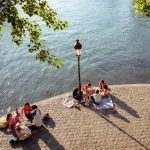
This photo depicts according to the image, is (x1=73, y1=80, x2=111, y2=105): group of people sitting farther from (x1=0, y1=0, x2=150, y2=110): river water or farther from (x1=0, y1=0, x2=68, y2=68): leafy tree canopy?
(x1=0, y1=0, x2=68, y2=68): leafy tree canopy

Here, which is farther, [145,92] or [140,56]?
[140,56]

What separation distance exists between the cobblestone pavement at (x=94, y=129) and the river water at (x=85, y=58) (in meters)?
7.99

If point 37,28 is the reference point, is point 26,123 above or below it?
below

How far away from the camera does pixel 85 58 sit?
34.0 meters

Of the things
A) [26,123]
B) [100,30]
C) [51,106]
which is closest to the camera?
[26,123]

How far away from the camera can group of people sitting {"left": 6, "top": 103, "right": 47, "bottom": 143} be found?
16516 mm

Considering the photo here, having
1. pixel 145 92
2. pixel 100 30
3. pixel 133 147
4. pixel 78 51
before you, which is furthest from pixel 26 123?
pixel 100 30

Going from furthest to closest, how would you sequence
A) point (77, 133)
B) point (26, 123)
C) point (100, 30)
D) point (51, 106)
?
point (100, 30), point (51, 106), point (26, 123), point (77, 133)

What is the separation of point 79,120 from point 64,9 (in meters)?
39.0

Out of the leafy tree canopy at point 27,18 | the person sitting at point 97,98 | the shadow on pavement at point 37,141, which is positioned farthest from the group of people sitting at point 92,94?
the leafy tree canopy at point 27,18

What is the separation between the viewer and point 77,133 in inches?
656

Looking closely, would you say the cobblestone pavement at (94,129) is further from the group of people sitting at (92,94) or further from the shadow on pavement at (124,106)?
the group of people sitting at (92,94)

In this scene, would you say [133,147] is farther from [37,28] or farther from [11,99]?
[11,99]

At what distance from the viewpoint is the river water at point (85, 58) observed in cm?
2819
